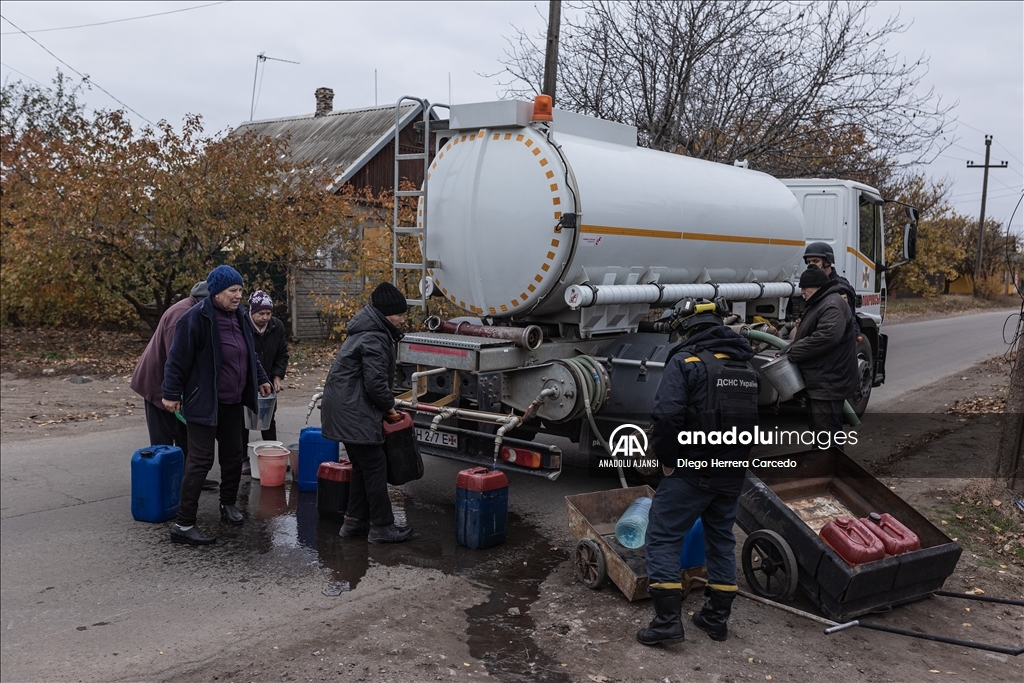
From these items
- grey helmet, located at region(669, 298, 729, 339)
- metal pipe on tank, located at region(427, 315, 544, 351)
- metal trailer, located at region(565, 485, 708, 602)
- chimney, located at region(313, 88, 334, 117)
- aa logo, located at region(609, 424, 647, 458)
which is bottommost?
metal trailer, located at region(565, 485, 708, 602)

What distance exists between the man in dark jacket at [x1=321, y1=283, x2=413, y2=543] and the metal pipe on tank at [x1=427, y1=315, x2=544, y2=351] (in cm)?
112

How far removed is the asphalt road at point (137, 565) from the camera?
4.30 metres

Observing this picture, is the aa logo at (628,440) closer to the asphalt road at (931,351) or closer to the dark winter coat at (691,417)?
the dark winter coat at (691,417)

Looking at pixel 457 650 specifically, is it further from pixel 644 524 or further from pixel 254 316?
pixel 254 316

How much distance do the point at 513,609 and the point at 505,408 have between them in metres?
2.44

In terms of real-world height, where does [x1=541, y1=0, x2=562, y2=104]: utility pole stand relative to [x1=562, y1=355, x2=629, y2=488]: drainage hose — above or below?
above

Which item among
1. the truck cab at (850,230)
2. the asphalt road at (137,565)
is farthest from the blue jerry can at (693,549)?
the truck cab at (850,230)

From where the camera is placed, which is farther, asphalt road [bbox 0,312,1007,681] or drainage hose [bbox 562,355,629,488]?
drainage hose [bbox 562,355,629,488]

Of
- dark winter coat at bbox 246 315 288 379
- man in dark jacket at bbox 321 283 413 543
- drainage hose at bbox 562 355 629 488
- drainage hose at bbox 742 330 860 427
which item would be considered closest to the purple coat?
dark winter coat at bbox 246 315 288 379

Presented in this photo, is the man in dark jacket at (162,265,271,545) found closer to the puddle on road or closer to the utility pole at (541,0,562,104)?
the puddle on road

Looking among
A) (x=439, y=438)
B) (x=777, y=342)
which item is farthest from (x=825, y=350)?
(x=439, y=438)

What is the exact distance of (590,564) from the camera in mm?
5156

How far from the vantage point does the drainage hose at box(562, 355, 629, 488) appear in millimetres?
6750

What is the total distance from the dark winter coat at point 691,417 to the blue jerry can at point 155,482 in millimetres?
3688
